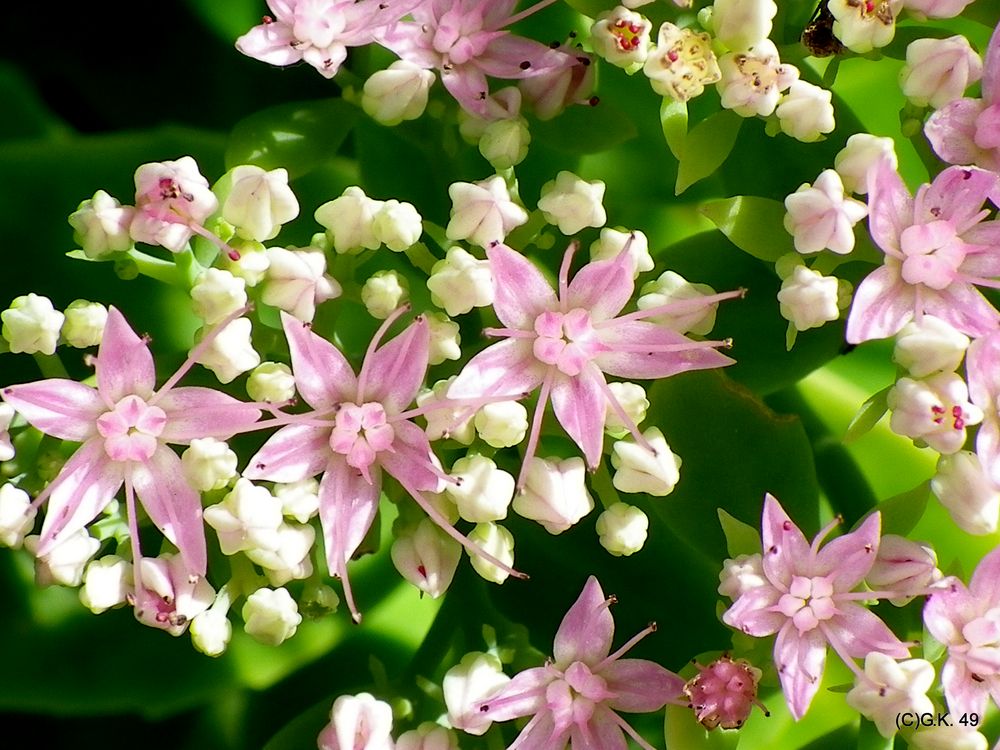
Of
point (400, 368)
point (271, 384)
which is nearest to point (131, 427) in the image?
point (271, 384)

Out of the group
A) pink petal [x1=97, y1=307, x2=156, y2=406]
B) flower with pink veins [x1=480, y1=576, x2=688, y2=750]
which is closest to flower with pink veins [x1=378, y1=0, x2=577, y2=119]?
pink petal [x1=97, y1=307, x2=156, y2=406]

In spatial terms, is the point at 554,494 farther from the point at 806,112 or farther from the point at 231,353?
the point at 806,112

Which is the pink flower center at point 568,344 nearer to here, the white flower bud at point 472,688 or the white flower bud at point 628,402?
the white flower bud at point 628,402

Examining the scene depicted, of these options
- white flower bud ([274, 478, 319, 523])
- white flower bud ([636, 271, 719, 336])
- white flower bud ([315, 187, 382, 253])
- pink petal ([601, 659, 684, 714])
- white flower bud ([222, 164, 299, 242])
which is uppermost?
white flower bud ([222, 164, 299, 242])

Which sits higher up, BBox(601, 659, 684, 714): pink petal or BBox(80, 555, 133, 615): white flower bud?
BBox(80, 555, 133, 615): white flower bud

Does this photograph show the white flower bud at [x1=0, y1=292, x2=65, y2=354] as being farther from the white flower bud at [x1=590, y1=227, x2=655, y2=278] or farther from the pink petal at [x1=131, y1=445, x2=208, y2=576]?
the white flower bud at [x1=590, y1=227, x2=655, y2=278]

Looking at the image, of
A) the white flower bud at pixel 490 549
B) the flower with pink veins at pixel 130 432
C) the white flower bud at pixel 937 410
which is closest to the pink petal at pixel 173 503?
the flower with pink veins at pixel 130 432

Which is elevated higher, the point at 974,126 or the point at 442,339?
the point at 974,126
